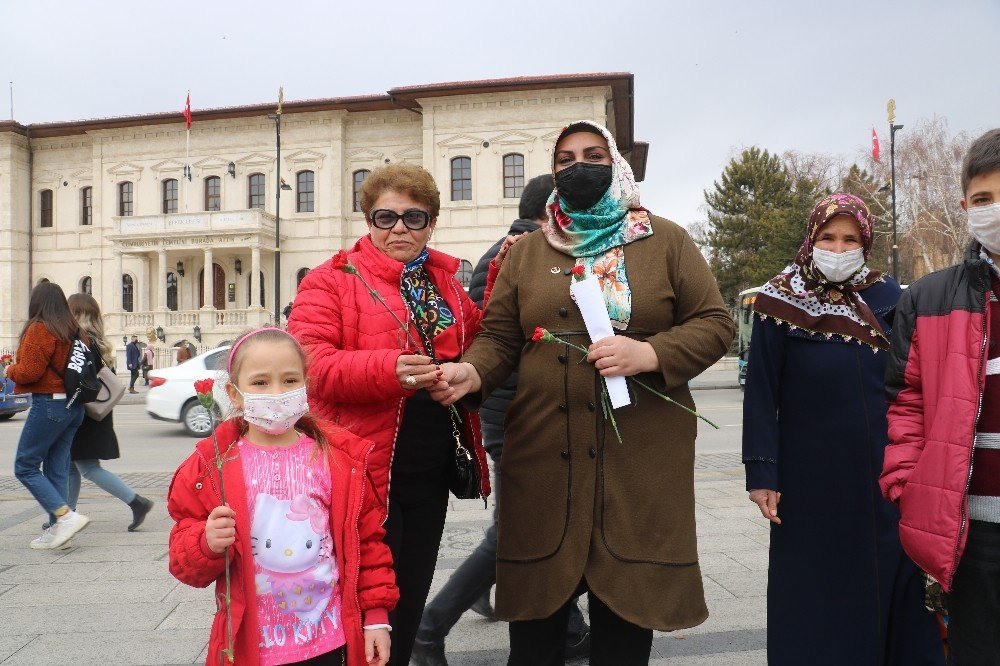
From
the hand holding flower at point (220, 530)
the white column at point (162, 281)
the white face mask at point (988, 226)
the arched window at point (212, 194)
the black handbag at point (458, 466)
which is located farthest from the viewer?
the arched window at point (212, 194)

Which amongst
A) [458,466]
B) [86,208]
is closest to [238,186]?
[86,208]

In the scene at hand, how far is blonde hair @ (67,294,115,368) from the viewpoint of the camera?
619 centimetres

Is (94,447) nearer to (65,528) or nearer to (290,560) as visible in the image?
(65,528)

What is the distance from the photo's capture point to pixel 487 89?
33.6 metres

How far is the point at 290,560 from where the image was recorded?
2.21 meters

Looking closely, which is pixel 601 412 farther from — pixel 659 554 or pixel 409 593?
pixel 409 593

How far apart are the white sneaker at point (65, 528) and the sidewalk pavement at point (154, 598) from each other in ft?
0.32

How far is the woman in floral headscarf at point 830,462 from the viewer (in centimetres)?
273

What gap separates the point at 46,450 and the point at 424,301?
450 cm

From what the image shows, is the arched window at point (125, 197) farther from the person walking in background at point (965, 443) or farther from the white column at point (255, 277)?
the person walking in background at point (965, 443)

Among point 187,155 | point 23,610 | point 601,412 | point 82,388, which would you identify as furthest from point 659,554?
point 187,155

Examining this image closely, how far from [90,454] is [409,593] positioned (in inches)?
177

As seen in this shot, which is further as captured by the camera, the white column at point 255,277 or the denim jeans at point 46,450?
the white column at point 255,277

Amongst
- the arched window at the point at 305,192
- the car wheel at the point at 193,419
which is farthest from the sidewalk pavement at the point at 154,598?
the arched window at the point at 305,192
